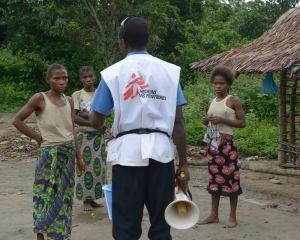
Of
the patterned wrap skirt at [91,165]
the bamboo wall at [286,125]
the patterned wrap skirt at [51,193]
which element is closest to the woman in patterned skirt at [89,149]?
the patterned wrap skirt at [91,165]

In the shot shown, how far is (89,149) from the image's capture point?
630 cm

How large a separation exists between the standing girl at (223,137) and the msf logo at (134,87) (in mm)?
2234

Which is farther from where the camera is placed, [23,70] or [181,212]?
[23,70]

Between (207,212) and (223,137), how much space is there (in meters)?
1.29

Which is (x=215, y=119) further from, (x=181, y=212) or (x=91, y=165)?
(x=181, y=212)

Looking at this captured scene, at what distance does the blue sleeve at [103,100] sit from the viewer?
340 cm

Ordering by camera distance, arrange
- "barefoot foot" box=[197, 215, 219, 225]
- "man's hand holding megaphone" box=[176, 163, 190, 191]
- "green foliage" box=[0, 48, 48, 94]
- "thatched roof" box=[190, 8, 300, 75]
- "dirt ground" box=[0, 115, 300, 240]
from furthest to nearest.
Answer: "green foliage" box=[0, 48, 48, 94] → "thatched roof" box=[190, 8, 300, 75] → "barefoot foot" box=[197, 215, 219, 225] → "dirt ground" box=[0, 115, 300, 240] → "man's hand holding megaphone" box=[176, 163, 190, 191]

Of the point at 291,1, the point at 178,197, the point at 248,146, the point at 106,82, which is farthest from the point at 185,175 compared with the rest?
the point at 291,1

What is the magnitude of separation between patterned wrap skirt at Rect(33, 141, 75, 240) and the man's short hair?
1.60m

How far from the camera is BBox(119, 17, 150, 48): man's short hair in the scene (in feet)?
11.4

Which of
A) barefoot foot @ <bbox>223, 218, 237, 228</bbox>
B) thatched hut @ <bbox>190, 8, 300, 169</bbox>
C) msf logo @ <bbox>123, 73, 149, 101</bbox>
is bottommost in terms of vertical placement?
barefoot foot @ <bbox>223, 218, 237, 228</bbox>

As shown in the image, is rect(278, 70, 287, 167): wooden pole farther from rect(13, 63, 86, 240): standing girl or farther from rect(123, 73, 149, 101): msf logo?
rect(123, 73, 149, 101): msf logo

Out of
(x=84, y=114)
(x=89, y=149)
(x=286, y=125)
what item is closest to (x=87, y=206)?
(x=89, y=149)

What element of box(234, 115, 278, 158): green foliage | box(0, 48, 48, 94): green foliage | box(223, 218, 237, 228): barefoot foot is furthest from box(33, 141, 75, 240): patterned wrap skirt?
box(0, 48, 48, 94): green foliage
